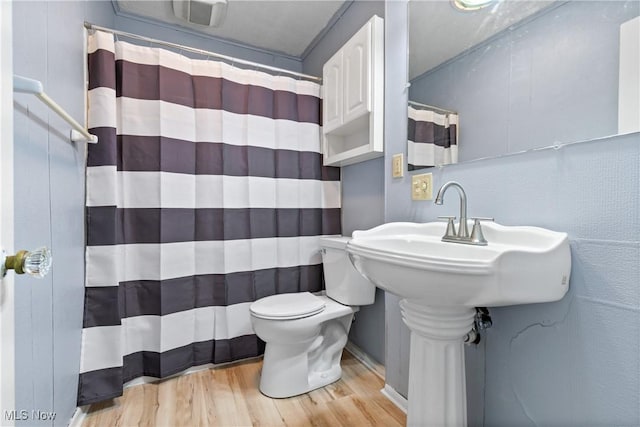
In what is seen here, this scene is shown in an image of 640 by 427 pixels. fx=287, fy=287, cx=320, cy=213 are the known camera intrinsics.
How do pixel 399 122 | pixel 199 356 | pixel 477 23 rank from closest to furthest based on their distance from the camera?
pixel 477 23
pixel 399 122
pixel 199 356

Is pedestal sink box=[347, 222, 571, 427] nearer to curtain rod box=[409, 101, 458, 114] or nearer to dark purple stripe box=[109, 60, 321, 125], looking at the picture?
curtain rod box=[409, 101, 458, 114]

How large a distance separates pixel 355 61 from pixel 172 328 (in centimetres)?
172

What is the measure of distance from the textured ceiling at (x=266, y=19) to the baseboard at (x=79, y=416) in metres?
2.27

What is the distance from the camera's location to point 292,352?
56.3 inches

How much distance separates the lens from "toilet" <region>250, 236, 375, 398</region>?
4.55 ft

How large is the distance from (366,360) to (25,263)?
5.54 ft

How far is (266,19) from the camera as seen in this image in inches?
78.4

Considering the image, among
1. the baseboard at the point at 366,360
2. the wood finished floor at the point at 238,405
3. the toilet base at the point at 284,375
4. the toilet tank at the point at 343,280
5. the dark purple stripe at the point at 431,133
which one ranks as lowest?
the wood finished floor at the point at 238,405

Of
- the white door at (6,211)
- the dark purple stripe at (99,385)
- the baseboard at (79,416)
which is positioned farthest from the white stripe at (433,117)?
the baseboard at (79,416)

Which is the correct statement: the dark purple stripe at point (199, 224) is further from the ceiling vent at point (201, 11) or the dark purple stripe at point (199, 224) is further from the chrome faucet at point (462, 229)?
the ceiling vent at point (201, 11)

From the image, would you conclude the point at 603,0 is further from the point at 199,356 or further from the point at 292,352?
the point at 199,356

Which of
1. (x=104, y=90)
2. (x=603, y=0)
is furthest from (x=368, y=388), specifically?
(x=104, y=90)

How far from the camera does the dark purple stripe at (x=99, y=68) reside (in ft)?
4.42

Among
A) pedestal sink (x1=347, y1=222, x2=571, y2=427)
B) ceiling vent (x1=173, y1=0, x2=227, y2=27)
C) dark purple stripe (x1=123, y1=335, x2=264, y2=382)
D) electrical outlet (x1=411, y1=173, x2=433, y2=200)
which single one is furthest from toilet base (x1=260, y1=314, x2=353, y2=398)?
ceiling vent (x1=173, y1=0, x2=227, y2=27)
